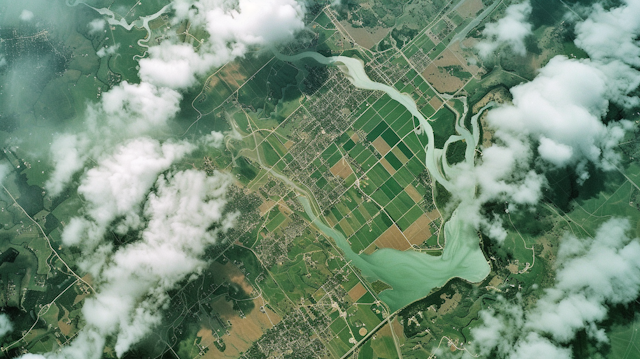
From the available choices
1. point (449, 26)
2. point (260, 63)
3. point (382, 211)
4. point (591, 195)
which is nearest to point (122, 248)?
point (260, 63)

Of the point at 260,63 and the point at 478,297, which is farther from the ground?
the point at 260,63

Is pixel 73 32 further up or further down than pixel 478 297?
further up

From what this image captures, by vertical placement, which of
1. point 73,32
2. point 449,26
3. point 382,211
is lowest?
point 382,211

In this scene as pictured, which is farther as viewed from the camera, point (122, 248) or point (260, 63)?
point (260, 63)

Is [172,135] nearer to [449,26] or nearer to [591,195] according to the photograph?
[449,26]

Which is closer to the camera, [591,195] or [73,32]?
[591,195]

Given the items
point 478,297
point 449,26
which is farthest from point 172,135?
point 478,297

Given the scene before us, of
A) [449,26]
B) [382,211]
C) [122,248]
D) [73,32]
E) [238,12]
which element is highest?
[73,32]

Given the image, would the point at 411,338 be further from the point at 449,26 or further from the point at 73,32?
the point at 73,32

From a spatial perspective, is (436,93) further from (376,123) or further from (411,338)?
(411,338)
